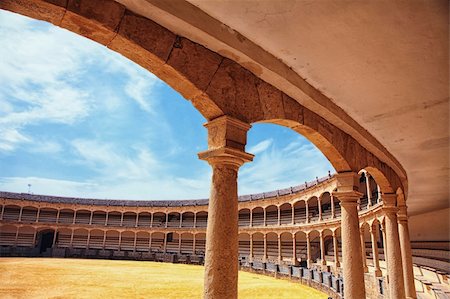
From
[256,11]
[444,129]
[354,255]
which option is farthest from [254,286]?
[256,11]

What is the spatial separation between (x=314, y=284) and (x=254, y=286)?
301cm

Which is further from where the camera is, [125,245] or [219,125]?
[125,245]

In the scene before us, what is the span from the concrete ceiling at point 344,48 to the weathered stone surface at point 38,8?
528 millimetres

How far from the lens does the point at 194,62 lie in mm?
3154

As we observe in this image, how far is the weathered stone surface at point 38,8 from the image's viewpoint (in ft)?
7.73

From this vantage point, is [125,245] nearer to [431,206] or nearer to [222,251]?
[431,206]

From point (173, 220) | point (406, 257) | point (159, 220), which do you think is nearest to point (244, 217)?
point (173, 220)

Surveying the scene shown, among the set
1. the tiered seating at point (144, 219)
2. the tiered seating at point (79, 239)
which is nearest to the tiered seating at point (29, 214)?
the tiered seating at point (79, 239)

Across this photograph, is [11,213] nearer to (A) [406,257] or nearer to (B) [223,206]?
(A) [406,257]

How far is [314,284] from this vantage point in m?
15.6

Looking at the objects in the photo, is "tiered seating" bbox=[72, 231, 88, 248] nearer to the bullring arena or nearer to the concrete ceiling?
the bullring arena

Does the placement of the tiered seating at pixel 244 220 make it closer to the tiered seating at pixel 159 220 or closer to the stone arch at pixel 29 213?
the tiered seating at pixel 159 220

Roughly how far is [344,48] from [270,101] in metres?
1.00

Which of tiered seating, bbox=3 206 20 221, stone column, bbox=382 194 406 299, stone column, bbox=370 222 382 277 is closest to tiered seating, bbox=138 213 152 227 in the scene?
tiered seating, bbox=3 206 20 221
